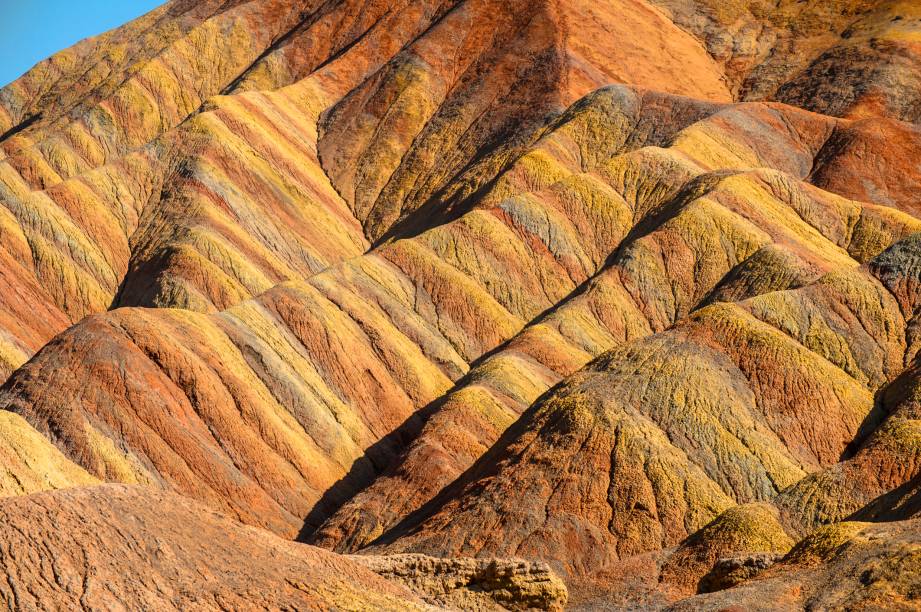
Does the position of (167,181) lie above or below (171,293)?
above

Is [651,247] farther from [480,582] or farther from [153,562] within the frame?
[153,562]

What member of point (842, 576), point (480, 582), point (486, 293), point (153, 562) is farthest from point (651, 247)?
point (153, 562)

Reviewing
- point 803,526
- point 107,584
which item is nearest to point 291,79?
point 803,526

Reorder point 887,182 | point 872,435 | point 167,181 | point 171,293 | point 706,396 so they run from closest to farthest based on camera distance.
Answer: point 872,435 < point 706,396 < point 171,293 < point 887,182 < point 167,181

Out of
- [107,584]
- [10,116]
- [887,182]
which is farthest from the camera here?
[10,116]

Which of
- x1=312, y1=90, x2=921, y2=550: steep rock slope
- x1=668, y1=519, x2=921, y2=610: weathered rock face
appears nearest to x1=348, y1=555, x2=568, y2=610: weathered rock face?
x1=668, y1=519, x2=921, y2=610: weathered rock face

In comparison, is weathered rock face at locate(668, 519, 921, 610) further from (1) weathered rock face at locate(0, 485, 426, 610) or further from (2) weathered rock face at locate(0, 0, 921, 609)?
(1) weathered rock face at locate(0, 485, 426, 610)

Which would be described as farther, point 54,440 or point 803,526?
point 54,440

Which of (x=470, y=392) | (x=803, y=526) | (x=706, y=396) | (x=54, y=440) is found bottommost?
(x=803, y=526)

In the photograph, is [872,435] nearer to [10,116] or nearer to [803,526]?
[803,526]
